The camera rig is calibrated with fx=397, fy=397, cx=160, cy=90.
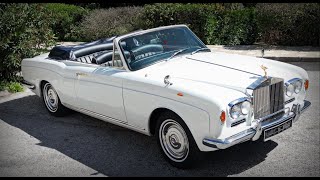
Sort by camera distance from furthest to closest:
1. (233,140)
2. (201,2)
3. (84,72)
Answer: (201,2) → (84,72) → (233,140)

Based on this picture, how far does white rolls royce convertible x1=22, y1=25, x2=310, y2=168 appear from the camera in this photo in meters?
4.26

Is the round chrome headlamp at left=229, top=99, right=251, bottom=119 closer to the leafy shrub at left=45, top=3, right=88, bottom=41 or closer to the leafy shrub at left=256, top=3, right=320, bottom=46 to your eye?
the leafy shrub at left=256, top=3, right=320, bottom=46

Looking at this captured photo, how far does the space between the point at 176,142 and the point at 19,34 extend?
573cm

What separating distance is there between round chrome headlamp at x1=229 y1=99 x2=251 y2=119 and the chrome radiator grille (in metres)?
0.13

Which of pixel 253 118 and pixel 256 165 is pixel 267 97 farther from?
pixel 256 165

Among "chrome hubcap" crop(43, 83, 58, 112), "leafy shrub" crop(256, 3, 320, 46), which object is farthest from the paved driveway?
"leafy shrub" crop(256, 3, 320, 46)

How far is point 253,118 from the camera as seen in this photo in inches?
174

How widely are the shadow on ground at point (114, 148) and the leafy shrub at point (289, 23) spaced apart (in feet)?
22.9

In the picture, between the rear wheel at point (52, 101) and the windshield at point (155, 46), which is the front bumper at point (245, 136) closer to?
the windshield at point (155, 46)

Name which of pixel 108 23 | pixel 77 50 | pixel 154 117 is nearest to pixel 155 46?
pixel 154 117

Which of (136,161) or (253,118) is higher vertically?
(253,118)

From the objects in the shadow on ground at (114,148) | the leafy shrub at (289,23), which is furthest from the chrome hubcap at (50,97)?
the leafy shrub at (289,23)

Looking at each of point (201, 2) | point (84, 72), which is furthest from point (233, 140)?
point (201, 2)

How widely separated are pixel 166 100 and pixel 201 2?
9.94 meters
